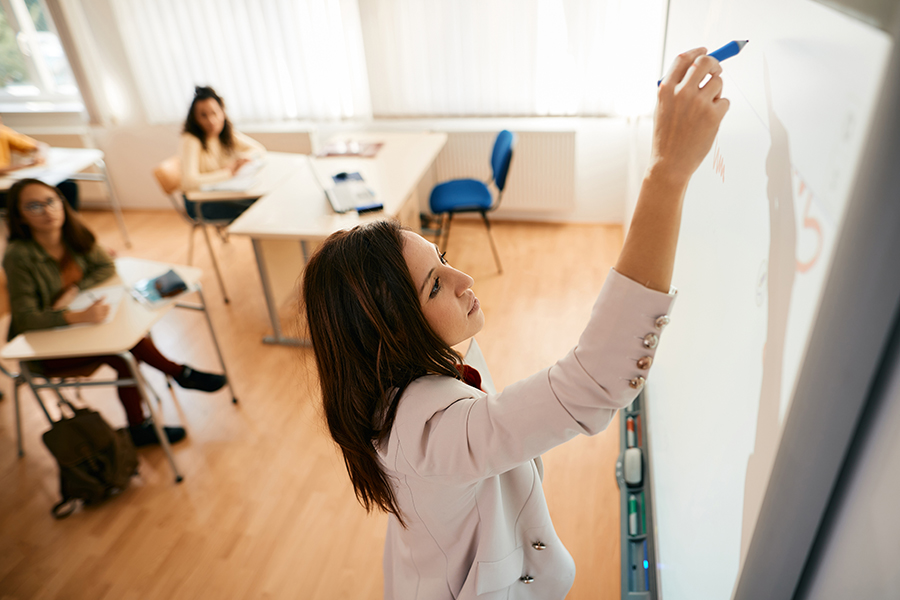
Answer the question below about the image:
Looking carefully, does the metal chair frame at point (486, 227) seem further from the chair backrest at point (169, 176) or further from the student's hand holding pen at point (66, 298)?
the student's hand holding pen at point (66, 298)

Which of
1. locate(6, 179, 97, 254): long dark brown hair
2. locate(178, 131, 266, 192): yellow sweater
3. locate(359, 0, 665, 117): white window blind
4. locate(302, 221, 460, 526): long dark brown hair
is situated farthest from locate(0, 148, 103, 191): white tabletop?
locate(302, 221, 460, 526): long dark brown hair

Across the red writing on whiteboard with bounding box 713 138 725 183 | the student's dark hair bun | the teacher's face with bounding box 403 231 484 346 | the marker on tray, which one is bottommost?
the marker on tray

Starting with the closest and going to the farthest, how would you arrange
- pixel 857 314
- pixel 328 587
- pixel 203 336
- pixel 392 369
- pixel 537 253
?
pixel 857 314, pixel 392 369, pixel 328 587, pixel 203 336, pixel 537 253

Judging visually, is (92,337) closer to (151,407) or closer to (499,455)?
(151,407)

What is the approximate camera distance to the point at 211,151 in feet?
11.8

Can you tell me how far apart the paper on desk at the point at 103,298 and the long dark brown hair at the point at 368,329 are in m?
1.77

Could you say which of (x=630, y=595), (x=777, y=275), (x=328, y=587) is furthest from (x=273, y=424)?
(x=777, y=275)

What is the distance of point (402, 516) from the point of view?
3.33ft

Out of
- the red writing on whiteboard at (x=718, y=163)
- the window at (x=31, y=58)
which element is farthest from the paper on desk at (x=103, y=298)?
the window at (x=31, y=58)

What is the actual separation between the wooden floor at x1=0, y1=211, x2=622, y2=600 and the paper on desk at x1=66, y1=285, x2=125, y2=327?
27.5 inches

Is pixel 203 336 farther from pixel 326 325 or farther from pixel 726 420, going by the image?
pixel 726 420

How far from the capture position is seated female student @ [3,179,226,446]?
2.22 metres

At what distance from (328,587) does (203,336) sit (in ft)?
6.16

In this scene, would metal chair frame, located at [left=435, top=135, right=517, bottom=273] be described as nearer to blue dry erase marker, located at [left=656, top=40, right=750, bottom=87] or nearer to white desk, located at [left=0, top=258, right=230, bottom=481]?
white desk, located at [left=0, top=258, right=230, bottom=481]
